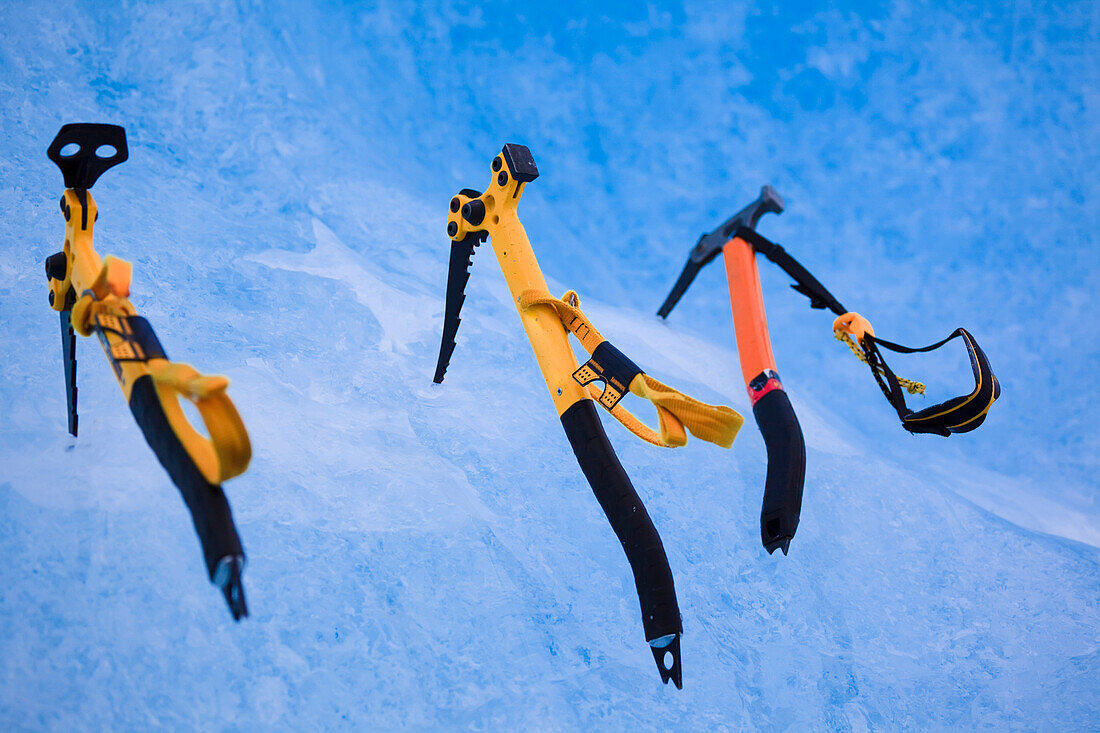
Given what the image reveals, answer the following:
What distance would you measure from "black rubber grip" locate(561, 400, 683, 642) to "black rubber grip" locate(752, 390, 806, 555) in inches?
12.3

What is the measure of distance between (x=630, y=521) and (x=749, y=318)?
71 centimetres

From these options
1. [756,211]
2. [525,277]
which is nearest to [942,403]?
[756,211]

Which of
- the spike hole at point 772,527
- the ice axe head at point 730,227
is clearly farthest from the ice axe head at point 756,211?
the spike hole at point 772,527

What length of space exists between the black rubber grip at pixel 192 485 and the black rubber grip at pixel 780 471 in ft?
3.07

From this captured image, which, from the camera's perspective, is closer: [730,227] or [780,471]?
[780,471]

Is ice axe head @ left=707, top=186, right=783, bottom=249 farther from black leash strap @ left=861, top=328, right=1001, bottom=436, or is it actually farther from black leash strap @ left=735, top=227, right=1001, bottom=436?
black leash strap @ left=861, top=328, right=1001, bottom=436

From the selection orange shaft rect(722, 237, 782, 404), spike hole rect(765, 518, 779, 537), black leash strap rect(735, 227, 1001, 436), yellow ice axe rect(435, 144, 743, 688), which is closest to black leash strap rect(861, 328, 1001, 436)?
black leash strap rect(735, 227, 1001, 436)

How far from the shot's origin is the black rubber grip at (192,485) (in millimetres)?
905

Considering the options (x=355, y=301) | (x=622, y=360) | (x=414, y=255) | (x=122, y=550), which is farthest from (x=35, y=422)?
(x=414, y=255)

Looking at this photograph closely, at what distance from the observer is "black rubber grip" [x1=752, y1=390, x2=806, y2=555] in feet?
5.01

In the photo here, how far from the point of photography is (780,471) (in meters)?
1.59

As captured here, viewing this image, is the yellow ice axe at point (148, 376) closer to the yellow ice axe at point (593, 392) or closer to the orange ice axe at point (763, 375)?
the yellow ice axe at point (593, 392)

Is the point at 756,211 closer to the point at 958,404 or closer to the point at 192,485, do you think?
the point at 958,404

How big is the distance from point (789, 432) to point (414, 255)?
1214 millimetres
